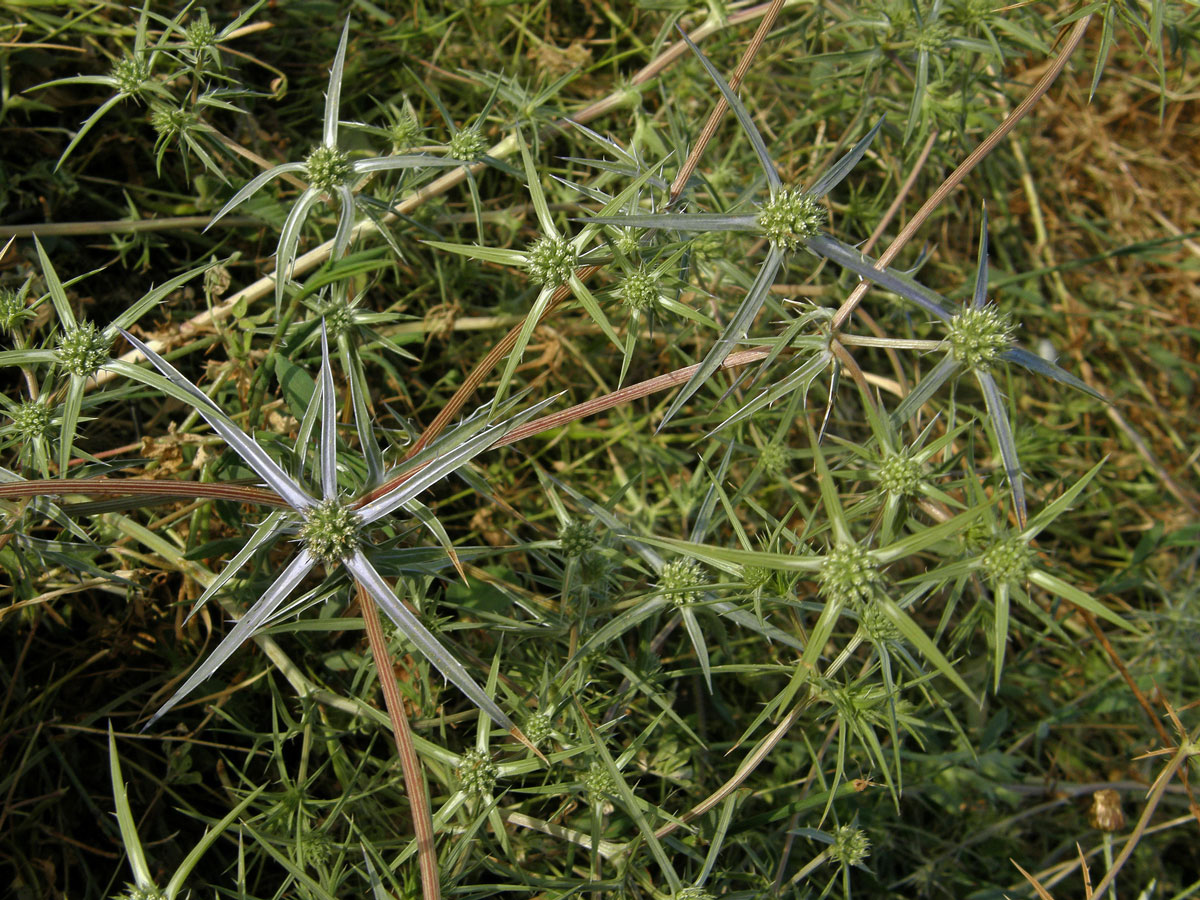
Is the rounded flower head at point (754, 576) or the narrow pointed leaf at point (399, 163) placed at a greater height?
the narrow pointed leaf at point (399, 163)

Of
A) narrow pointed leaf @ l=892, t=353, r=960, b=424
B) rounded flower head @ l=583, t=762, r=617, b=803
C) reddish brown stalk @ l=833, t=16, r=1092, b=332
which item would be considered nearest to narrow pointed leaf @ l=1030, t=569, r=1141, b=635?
narrow pointed leaf @ l=892, t=353, r=960, b=424

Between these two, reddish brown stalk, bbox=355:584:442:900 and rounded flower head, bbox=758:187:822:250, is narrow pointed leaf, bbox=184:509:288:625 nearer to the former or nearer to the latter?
reddish brown stalk, bbox=355:584:442:900

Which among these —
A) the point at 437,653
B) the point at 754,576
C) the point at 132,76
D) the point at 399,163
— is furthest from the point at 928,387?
the point at 132,76

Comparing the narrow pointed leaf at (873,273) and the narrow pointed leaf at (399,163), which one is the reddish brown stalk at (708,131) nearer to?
the narrow pointed leaf at (873,273)

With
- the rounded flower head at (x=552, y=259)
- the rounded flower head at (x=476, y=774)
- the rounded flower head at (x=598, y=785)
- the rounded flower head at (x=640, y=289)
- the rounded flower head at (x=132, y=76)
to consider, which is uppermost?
the rounded flower head at (x=132, y=76)

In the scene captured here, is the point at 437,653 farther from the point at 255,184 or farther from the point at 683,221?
the point at 255,184

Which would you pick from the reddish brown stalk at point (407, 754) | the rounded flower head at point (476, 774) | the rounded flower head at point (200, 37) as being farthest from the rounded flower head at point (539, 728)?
the rounded flower head at point (200, 37)
